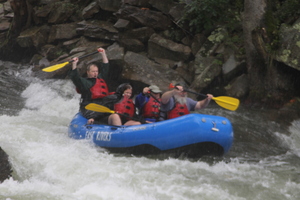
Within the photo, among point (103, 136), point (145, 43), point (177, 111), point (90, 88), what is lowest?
point (145, 43)

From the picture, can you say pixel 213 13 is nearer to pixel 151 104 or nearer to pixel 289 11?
pixel 289 11

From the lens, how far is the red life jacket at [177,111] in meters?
4.67

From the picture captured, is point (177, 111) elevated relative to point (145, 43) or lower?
elevated

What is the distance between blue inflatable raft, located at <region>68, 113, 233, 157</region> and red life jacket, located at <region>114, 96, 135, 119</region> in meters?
0.36

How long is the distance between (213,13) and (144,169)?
4.90m

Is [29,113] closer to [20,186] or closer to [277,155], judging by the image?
[20,186]

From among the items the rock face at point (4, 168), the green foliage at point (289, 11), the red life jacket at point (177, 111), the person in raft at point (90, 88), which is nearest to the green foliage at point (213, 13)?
the green foliage at point (289, 11)

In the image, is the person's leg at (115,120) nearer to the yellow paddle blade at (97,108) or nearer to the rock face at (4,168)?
A: the yellow paddle blade at (97,108)

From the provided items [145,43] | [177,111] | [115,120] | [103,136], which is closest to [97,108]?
[115,120]

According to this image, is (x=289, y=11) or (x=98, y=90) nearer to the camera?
(x=98, y=90)

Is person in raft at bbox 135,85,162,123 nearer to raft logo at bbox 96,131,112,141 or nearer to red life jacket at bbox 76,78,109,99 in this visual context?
raft logo at bbox 96,131,112,141

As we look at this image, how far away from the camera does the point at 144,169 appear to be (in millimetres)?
3977

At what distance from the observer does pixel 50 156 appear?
4.04 m

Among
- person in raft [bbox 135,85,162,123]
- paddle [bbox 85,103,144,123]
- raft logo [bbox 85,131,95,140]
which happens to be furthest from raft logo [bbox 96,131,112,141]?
person in raft [bbox 135,85,162,123]
